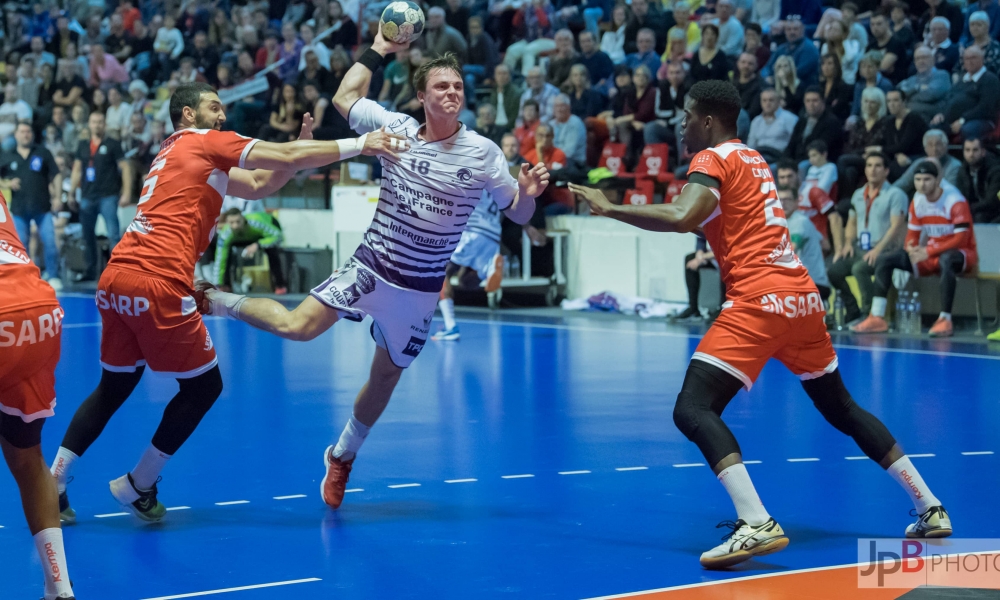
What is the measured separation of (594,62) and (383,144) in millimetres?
12175

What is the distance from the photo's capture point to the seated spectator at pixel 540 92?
16578 mm

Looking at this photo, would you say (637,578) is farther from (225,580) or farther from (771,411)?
(771,411)

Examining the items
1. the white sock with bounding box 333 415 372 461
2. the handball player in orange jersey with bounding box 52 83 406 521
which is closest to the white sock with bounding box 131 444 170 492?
the handball player in orange jersey with bounding box 52 83 406 521

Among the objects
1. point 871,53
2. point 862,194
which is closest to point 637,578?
point 862,194

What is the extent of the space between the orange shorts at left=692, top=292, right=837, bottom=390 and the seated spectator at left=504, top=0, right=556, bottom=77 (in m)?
13.4

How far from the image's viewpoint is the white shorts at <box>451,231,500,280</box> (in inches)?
553

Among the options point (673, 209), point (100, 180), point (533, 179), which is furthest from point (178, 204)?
point (100, 180)

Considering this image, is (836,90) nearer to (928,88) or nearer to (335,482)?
(928,88)

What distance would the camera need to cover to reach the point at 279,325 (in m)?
5.81

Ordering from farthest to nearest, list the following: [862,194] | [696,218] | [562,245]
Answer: [562,245] < [862,194] < [696,218]

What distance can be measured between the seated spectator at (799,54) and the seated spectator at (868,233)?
218cm

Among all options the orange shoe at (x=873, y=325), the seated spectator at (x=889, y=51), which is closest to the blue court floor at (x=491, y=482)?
the orange shoe at (x=873, y=325)

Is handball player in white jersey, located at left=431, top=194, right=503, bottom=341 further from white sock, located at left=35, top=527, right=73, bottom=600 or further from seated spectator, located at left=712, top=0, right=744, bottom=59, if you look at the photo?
white sock, located at left=35, top=527, right=73, bottom=600

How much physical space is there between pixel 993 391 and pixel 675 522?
14.8ft
